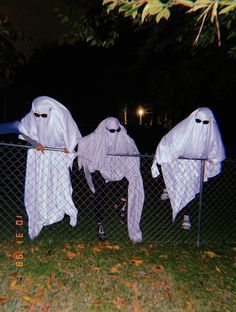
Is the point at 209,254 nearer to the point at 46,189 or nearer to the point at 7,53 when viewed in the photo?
the point at 46,189

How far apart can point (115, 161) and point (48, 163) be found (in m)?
1.07

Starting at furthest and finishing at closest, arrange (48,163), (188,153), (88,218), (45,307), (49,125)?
(88,218) → (188,153) → (48,163) → (49,125) → (45,307)

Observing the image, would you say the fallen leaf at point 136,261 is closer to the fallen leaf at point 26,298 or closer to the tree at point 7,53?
the fallen leaf at point 26,298

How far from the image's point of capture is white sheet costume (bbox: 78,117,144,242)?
5.14m

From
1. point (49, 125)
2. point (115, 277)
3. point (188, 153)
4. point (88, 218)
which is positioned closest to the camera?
point (115, 277)

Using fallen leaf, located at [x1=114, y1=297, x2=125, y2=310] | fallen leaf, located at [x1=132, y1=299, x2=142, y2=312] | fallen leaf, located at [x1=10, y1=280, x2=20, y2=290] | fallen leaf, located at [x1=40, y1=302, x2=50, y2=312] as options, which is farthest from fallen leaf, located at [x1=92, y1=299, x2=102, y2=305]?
fallen leaf, located at [x1=10, y1=280, x2=20, y2=290]

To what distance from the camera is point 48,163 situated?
16.4 ft

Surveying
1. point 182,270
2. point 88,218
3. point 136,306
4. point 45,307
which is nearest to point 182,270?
point 182,270

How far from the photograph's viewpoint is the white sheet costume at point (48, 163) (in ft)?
15.9

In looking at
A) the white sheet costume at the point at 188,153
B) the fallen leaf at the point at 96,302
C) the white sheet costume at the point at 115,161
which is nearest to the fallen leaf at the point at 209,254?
the white sheet costume at the point at 188,153

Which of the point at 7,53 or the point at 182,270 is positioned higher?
the point at 7,53

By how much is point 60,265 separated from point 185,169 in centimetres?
240

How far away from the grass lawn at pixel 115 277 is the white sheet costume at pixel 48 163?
1.36 ft

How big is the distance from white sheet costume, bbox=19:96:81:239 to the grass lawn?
0.41 metres
